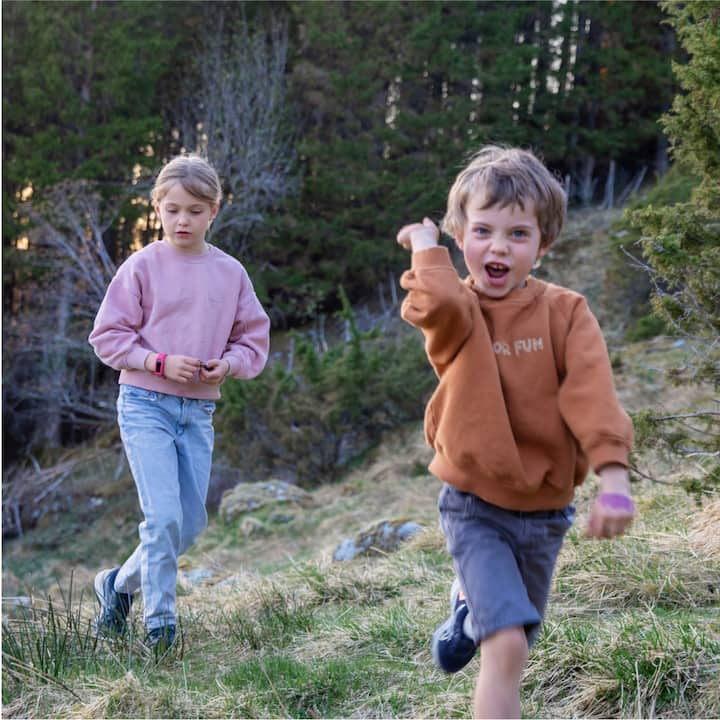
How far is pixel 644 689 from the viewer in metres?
2.82

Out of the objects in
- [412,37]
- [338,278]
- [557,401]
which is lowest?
[338,278]

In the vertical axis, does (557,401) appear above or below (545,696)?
above

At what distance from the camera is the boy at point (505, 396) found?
2346mm

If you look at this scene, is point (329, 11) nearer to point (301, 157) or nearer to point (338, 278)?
point (301, 157)

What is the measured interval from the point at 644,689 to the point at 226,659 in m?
1.71

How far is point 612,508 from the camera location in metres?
2.19

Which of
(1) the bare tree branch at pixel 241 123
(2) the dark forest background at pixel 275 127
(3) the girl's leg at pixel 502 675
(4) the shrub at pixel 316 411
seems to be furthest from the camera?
(1) the bare tree branch at pixel 241 123

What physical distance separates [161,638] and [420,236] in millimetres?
A: 2132

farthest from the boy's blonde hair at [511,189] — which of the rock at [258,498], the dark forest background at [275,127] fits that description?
the dark forest background at [275,127]

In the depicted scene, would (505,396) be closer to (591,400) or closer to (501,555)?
(591,400)

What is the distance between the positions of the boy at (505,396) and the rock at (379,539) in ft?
14.2

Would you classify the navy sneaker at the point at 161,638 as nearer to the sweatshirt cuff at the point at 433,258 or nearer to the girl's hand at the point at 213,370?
the girl's hand at the point at 213,370

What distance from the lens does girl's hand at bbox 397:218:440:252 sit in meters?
2.44

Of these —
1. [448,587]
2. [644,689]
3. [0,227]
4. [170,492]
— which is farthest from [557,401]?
[0,227]
